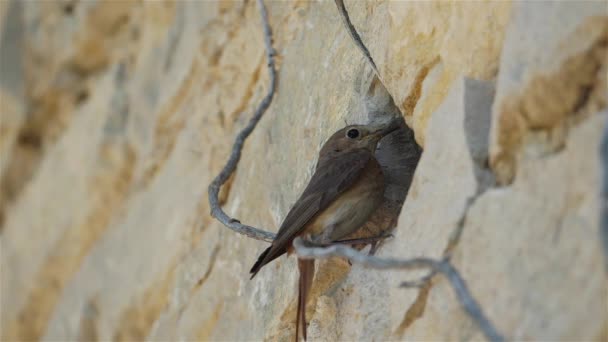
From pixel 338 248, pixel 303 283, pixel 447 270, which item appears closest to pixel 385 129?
pixel 303 283

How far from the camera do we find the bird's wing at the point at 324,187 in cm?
431

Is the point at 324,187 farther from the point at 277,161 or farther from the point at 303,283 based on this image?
the point at 277,161

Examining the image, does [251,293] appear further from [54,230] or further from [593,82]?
[54,230]

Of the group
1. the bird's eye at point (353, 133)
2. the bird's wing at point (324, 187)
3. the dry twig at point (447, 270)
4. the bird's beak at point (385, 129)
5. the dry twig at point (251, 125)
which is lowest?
the dry twig at point (447, 270)

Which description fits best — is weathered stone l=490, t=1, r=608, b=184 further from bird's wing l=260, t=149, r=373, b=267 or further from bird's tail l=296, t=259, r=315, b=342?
bird's wing l=260, t=149, r=373, b=267

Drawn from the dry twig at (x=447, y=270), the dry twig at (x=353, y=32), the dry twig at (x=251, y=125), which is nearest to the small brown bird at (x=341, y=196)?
the dry twig at (x=353, y=32)

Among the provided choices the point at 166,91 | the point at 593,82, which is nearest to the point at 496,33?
the point at 593,82

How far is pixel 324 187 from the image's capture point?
4461 mm

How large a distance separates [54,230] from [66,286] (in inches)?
31.7

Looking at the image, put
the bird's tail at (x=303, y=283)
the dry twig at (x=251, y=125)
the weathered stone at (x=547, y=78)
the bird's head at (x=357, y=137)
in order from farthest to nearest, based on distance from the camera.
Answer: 1. the dry twig at (x=251, y=125)
2. the bird's head at (x=357, y=137)
3. the bird's tail at (x=303, y=283)
4. the weathered stone at (x=547, y=78)

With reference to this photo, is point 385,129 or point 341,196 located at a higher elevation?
point 385,129

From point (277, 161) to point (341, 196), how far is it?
Answer: 1.11m

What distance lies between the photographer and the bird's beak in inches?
183

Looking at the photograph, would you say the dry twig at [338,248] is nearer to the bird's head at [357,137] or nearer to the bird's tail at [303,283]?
the bird's tail at [303,283]
